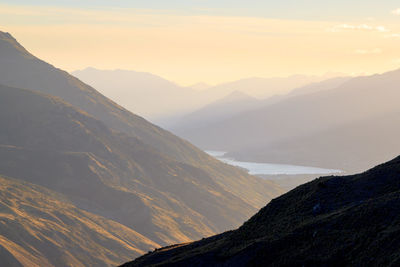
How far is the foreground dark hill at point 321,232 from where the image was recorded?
4688cm

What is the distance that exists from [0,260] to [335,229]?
144m

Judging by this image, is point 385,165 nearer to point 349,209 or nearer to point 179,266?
point 349,209

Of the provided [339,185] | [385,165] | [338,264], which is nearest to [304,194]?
[339,185]

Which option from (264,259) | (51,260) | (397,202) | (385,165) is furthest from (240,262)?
(51,260)

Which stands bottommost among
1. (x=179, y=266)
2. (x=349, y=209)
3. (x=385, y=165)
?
(x=179, y=266)

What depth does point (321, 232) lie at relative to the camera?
5256cm

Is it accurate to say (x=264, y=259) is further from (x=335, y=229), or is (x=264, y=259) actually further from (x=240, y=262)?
(x=335, y=229)

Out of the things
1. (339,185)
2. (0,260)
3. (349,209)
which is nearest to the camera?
(349,209)

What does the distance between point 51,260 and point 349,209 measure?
159 meters

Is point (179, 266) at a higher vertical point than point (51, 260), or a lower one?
higher

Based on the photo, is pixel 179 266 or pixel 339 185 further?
pixel 339 185

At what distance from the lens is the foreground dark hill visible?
46.9 meters

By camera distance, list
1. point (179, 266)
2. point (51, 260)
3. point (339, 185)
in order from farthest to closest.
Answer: point (51, 260)
point (339, 185)
point (179, 266)

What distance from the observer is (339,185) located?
66500mm
